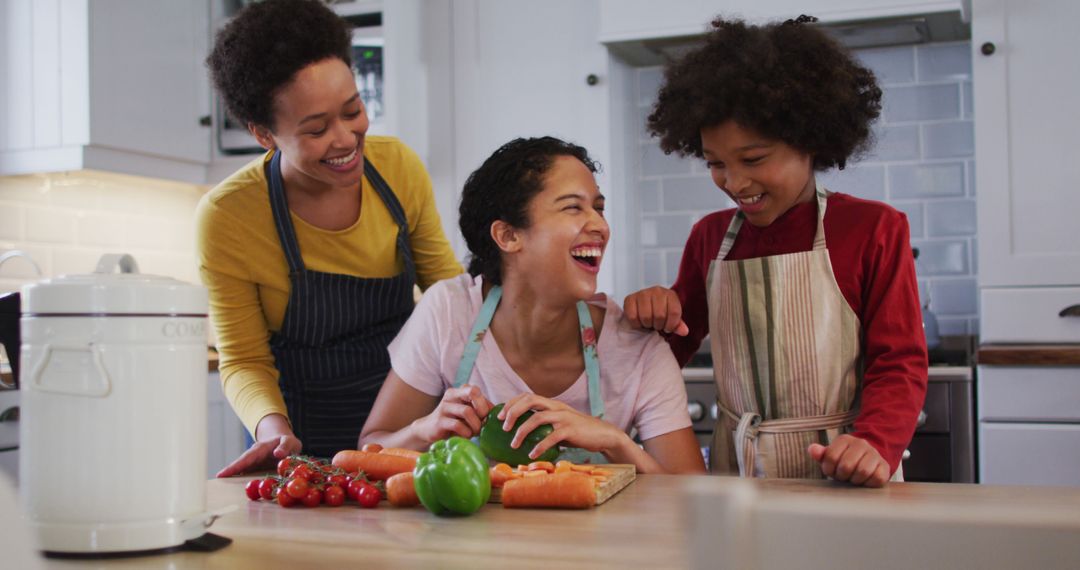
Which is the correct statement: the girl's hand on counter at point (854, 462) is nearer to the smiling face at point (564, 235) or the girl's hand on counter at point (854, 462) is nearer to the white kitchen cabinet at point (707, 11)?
the smiling face at point (564, 235)

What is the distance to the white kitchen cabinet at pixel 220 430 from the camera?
11.2ft

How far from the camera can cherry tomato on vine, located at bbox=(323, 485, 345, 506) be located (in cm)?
135

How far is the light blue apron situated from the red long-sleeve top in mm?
218

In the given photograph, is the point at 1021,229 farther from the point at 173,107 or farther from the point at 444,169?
the point at 173,107

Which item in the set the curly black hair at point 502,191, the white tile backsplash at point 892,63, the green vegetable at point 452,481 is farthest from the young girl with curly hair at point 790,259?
the white tile backsplash at point 892,63

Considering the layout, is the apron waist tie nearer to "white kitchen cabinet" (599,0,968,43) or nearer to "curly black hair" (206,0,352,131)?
"curly black hair" (206,0,352,131)

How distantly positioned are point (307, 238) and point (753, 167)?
93cm

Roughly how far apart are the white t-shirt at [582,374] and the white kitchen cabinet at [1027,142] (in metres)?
1.60

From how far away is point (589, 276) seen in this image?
1871mm

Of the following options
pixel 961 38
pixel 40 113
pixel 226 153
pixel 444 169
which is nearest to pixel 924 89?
pixel 961 38

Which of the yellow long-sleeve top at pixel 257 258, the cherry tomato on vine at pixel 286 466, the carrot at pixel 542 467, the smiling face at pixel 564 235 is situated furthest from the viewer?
the yellow long-sleeve top at pixel 257 258

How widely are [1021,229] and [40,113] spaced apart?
3055 millimetres

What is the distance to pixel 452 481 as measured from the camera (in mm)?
1229

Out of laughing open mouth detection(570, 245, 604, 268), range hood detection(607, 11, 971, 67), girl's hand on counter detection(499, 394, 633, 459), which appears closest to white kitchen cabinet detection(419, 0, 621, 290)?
range hood detection(607, 11, 971, 67)
